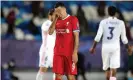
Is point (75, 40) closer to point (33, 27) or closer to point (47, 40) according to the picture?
point (47, 40)

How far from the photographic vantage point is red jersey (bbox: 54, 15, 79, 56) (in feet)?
30.8

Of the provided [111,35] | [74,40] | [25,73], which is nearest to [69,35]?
[74,40]

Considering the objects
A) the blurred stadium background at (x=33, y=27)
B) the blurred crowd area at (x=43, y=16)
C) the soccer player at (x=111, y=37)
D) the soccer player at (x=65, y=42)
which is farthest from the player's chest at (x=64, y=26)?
the blurred crowd area at (x=43, y=16)

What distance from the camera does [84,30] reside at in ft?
48.8

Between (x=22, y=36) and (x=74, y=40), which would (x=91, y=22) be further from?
(x=74, y=40)

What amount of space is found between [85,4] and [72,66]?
226 inches

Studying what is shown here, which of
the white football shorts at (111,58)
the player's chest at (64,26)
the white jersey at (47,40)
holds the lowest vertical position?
the white football shorts at (111,58)

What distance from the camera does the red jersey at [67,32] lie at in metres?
9.38

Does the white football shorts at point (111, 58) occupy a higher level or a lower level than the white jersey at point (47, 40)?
lower

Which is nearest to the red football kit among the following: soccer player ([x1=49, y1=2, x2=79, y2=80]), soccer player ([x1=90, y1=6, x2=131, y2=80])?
soccer player ([x1=49, y1=2, x2=79, y2=80])

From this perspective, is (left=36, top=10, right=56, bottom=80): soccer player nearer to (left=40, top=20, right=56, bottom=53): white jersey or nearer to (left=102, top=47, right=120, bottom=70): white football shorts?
(left=40, top=20, right=56, bottom=53): white jersey

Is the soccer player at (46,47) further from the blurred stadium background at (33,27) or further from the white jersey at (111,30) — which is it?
the blurred stadium background at (33,27)

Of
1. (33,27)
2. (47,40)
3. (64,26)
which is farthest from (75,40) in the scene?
(33,27)

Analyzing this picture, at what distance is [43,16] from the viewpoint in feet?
48.8
